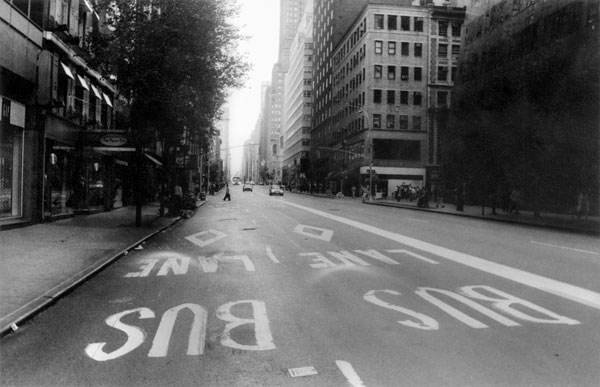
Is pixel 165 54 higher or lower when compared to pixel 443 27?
lower

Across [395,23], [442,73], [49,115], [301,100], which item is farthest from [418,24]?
[301,100]

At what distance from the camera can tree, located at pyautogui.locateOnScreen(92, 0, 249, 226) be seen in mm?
19906

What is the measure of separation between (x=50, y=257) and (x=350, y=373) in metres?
8.61

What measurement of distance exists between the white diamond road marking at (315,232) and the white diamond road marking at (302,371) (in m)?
10.2

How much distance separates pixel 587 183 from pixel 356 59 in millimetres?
56002

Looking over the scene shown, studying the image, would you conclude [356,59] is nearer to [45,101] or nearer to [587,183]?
[587,183]

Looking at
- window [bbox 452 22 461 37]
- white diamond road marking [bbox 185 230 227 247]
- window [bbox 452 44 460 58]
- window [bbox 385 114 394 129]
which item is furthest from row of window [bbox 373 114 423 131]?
white diamond road marking [bbox 185 230 227 247]

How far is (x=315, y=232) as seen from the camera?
17094mm

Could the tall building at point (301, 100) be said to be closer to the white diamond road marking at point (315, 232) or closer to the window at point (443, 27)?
the window at point (443, 27)

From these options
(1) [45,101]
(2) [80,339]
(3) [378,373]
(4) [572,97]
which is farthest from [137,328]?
(4) [572,97]

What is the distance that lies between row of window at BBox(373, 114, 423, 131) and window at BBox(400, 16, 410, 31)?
39.2ft

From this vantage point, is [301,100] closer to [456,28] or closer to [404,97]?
[456,28]

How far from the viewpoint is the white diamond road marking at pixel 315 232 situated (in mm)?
15508

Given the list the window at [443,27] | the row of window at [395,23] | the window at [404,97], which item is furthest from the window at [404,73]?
the window at [443,27]
